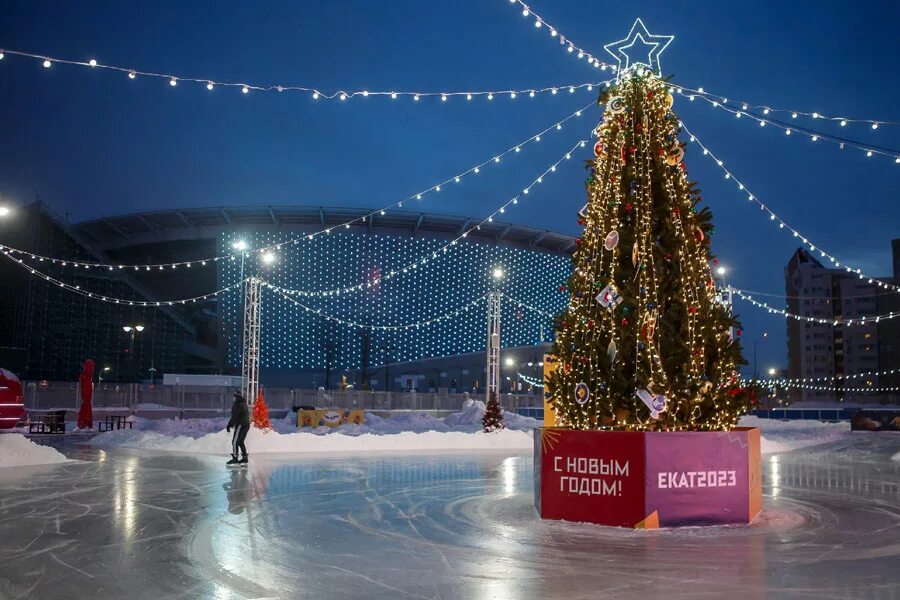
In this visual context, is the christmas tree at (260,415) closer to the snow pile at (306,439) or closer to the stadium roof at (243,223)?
the snow pile at (306,439)

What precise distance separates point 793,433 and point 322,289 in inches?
2061

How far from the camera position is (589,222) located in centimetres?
926

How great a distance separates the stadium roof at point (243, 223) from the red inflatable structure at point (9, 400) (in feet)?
184

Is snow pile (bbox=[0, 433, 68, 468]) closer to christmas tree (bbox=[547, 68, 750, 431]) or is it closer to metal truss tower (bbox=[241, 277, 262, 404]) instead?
metal truss tower (bbox=[241, 277, 262, 404])

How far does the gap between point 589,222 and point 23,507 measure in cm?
758

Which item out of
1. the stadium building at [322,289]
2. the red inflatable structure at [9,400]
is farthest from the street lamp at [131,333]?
the red inflatable structure at [9,400]

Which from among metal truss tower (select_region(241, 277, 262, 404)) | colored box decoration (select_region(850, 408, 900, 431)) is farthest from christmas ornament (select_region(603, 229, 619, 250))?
colored box decoration (select_region(850, 408, 900, 431))

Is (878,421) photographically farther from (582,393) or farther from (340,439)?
(582,393)

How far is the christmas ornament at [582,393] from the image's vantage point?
8.55 metres

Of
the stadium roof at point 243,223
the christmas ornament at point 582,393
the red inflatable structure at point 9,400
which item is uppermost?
the stadium roof at point 243,223

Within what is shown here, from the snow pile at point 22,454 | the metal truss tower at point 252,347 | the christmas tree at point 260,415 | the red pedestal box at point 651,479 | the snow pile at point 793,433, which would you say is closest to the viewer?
the red pedestal box at point 651,479

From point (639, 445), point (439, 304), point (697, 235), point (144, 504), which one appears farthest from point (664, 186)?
point (439, 304)

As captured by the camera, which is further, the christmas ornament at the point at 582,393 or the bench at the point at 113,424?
the bench at the point at 113,424

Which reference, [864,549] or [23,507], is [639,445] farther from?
[23,507]
